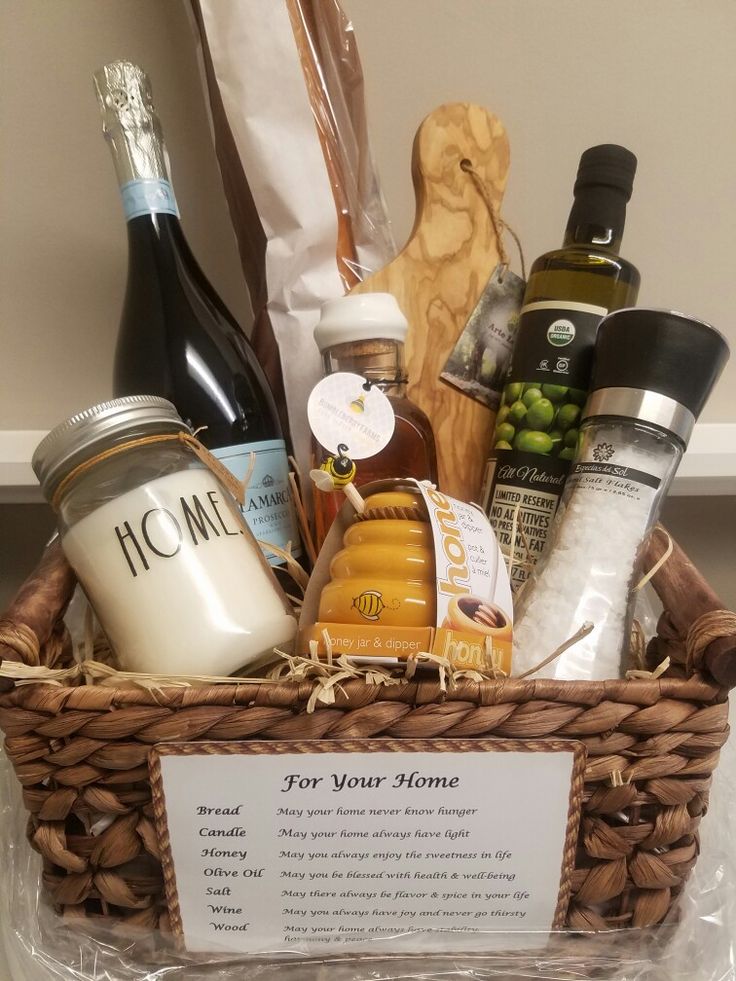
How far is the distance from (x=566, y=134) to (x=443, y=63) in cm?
16

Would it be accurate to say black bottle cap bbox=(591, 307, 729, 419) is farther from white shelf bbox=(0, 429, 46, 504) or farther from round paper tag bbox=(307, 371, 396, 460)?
white shelf bbox=(0, 429, 46, 504)

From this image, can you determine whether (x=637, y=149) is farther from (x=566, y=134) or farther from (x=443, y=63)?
(x=443, y=63)

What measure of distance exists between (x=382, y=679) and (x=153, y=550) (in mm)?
160

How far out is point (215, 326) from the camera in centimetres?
70

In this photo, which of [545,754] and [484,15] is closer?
[545,754]

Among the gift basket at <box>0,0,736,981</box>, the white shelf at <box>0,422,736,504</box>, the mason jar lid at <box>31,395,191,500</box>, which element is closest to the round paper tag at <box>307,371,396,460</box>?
the gift basket at <box>0,0,736,981</box>

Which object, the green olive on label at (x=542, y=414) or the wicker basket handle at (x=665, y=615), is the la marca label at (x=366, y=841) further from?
the green olive on label at (x=542, y=414)

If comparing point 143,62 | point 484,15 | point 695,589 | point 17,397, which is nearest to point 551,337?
point 695,589

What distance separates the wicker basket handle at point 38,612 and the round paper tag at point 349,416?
8.1 inches

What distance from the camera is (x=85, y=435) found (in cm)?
45

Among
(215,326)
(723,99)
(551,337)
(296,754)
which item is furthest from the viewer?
(723,99)

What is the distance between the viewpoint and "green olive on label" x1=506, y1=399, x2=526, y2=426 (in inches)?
23.3

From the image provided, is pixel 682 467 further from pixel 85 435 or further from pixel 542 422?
pixel 85 435

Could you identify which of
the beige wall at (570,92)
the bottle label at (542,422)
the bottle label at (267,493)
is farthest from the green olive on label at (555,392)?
the beige wall at (570,92)
